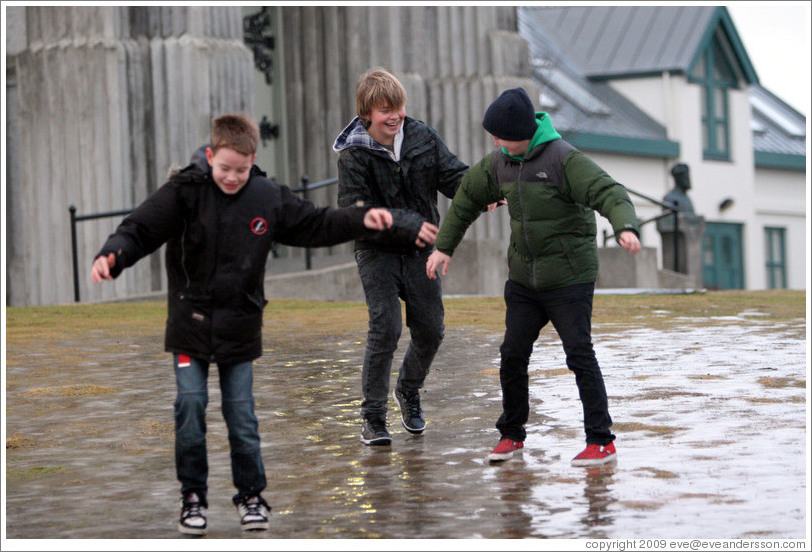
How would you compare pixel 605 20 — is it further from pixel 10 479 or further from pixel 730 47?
pixel 10 479

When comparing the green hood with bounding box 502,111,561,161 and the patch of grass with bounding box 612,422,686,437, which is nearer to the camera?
the green hood with bounding box 502,111,561,161

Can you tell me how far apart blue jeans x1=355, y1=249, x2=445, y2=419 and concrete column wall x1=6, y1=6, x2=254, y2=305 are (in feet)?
37.0

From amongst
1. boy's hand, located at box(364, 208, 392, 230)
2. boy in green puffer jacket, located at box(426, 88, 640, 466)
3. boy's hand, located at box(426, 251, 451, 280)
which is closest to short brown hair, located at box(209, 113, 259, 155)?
boy's hand, located at box(364, 208, 392, 230)

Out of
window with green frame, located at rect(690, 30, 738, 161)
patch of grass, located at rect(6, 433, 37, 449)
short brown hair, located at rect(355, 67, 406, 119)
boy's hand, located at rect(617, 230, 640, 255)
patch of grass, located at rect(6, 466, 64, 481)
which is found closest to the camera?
boy's hand, located at rect(617, 230, 640, 255)

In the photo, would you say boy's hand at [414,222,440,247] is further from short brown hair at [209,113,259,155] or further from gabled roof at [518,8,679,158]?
gabled roof at [518,8,679,158]

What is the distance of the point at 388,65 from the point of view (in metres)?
20.1

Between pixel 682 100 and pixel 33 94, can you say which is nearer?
pixel 33 94

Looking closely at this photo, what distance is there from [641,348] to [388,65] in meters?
10.4

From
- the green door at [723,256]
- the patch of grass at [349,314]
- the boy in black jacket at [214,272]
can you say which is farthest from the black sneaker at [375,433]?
the green door at [723,256]

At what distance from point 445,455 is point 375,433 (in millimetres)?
470

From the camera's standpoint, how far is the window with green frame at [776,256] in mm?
38344

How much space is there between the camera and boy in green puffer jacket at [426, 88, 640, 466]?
Result: 238 inches

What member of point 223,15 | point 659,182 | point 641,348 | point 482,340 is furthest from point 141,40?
point 659,182

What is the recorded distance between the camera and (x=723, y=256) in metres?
36.6
